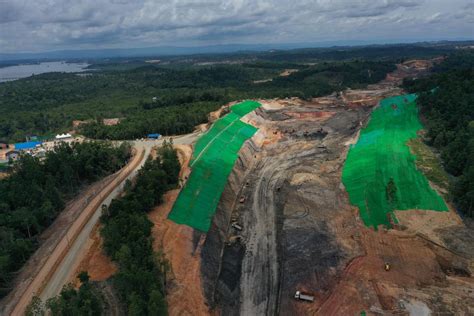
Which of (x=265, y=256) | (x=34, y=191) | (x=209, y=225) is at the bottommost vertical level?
(x=265, y=256)

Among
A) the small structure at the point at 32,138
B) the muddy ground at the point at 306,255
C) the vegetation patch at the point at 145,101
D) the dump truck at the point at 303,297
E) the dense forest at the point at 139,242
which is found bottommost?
the dump truck at the point at 303,297

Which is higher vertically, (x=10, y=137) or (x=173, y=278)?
(x=10, y=137)

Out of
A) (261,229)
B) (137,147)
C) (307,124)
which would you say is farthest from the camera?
(307,124)

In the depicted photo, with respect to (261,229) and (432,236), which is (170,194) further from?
(432,236)

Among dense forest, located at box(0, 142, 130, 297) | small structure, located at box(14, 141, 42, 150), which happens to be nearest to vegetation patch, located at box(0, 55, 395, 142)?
small structure, located at box(14, 141, 42, 150)

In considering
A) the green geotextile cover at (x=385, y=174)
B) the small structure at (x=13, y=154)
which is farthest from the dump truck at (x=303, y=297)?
the small structure at (x=13, y=154)

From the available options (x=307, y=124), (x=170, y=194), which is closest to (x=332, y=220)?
(x=170, y=194)

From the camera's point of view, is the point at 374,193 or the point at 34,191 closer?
the point at 34,191

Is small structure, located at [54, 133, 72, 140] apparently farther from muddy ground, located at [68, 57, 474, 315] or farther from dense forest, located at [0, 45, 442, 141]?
muddy ground, located at [68, 57, 474, 315]

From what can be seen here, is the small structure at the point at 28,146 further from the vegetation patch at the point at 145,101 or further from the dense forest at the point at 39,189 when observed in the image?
the dense forest at the point at 39,189
